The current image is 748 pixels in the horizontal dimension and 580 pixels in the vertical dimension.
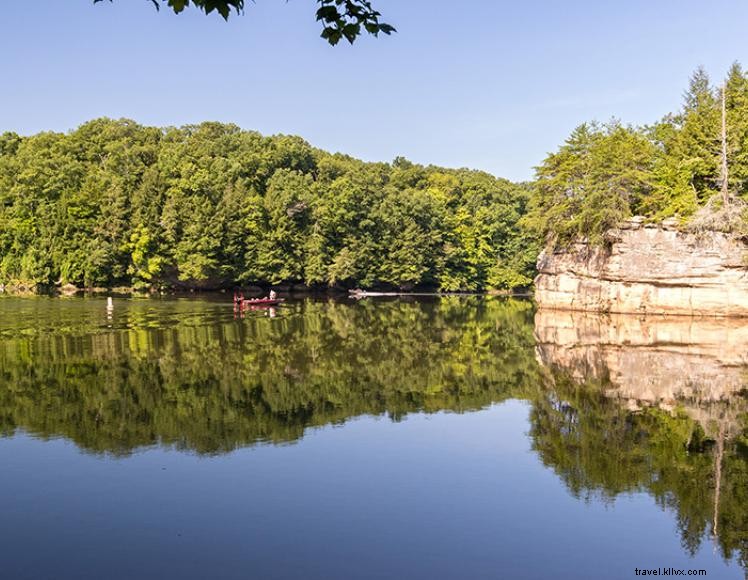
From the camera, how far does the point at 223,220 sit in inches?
2788

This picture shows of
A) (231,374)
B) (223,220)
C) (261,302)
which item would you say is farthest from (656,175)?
(223,220)

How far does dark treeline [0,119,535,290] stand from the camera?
70.1m

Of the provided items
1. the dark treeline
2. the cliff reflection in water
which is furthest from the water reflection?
the dark treeline

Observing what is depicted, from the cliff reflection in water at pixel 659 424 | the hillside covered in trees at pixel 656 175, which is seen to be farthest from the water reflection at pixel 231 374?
the hillside covered in trees at pixel 656 175

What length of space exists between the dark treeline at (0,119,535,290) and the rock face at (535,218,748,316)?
109ft

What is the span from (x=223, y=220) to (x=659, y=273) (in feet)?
145

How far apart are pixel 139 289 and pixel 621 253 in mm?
48697

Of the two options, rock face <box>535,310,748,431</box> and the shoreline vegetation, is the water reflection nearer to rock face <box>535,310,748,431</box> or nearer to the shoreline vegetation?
rock face <box>535,310,748,431</box>

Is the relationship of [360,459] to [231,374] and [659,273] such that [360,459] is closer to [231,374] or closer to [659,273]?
[231,374]

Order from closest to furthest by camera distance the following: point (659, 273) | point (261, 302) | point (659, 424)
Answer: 1. point (659, 424)
2. point (659, 273)
3. point (261, 302)

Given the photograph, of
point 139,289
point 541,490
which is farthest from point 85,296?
point 541,490

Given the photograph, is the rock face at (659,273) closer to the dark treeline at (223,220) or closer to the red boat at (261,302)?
the red boat at (261,302)

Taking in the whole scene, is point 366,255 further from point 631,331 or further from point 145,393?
point 145,393

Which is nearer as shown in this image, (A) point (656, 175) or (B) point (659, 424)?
(B) point (659, 424)
